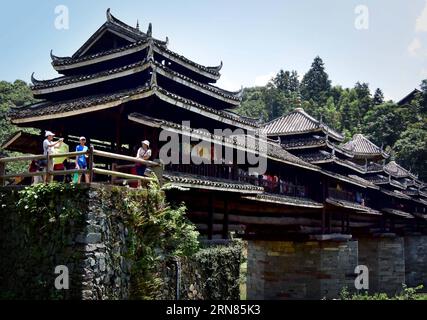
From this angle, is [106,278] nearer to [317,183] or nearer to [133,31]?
[133,31]

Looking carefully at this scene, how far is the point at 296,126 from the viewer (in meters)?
Answer: 28.7

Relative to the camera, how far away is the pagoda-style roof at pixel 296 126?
1078 inches

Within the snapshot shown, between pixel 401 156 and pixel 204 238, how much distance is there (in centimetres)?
4682

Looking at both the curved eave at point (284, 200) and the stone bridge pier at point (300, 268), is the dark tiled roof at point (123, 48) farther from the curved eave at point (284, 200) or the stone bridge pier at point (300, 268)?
the stone bridge pier at point (300, 268)

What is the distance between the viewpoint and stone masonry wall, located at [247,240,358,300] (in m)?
23.7

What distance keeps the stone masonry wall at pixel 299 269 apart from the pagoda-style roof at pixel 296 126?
23.4 ft

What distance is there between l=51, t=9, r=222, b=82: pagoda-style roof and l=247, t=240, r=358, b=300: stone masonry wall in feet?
38.6

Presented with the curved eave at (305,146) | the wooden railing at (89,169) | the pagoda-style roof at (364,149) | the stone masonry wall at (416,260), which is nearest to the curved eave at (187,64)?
the wooden railing at (89,169)

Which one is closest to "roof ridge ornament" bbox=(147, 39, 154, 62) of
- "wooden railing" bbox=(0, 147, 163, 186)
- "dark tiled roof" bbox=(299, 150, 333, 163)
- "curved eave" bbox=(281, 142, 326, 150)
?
"wooden railing" bbox=(0, 147, 163, 186)

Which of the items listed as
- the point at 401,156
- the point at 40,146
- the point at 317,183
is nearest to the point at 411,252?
the point at 401,156

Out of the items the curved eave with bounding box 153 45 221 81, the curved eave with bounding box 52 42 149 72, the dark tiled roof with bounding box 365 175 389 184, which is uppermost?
the curved eave with bounding box 153 45 221 81

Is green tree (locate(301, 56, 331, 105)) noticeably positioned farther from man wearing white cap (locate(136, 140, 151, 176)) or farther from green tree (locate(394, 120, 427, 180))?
man wearing white cap (locate(136, 140, 151, 176))

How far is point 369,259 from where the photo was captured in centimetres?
3450

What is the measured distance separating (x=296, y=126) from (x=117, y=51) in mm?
15948
